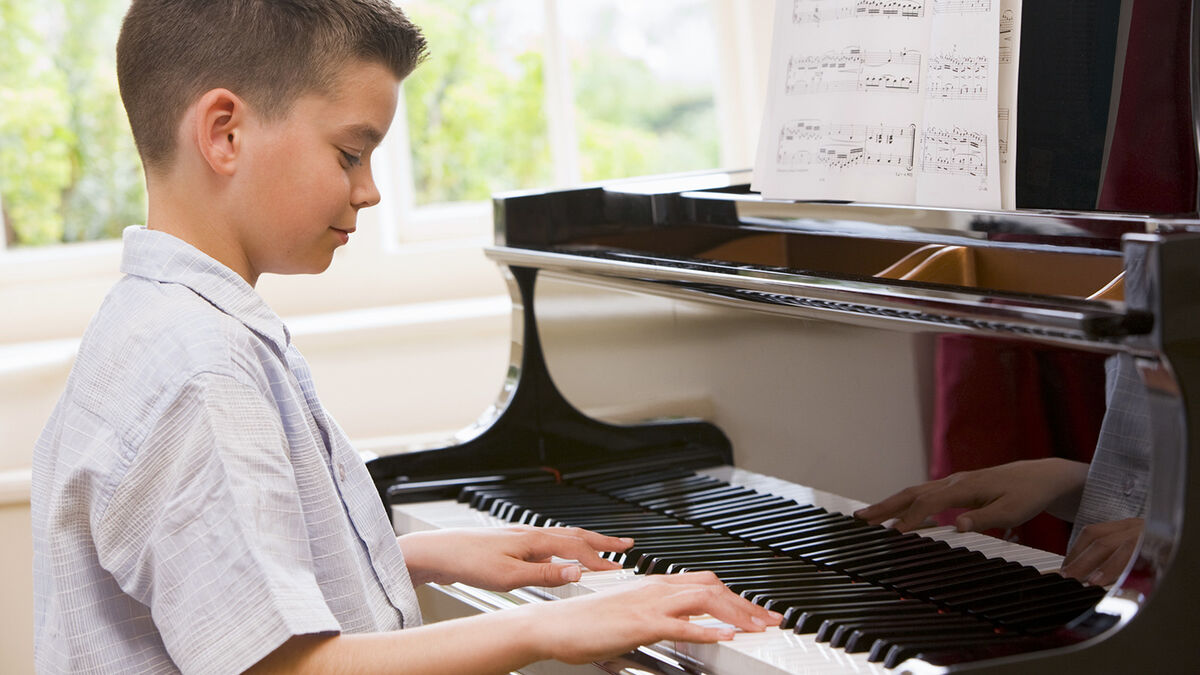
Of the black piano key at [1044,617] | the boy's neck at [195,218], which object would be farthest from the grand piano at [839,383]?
the boy's neck at [195,218]

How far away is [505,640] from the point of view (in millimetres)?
1076

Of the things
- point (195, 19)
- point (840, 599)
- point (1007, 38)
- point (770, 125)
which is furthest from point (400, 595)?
point (1007, 38)

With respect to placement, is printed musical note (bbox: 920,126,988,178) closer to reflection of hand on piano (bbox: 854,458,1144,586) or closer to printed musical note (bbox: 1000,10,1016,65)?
printed musical note (bbox: 1000,10,1016,65)

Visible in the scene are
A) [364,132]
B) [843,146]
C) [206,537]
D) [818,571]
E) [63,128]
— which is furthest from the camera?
[63,128]

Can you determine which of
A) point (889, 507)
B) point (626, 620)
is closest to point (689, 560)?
point (889, 507)

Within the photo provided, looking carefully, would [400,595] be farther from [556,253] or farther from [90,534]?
[556,253]

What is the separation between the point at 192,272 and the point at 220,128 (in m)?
0.13

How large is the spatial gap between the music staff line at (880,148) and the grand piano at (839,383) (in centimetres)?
5

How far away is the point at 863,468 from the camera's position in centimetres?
136

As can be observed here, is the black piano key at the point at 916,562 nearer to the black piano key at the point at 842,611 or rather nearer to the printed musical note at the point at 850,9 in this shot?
the black piano key at the point at 842,611

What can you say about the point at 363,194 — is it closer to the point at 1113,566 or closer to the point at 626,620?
the point at 626,620

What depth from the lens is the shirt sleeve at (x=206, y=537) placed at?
1.01 meters

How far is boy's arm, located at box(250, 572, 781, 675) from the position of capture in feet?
3.43

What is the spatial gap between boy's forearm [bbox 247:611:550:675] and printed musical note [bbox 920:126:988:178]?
27.4 inches
